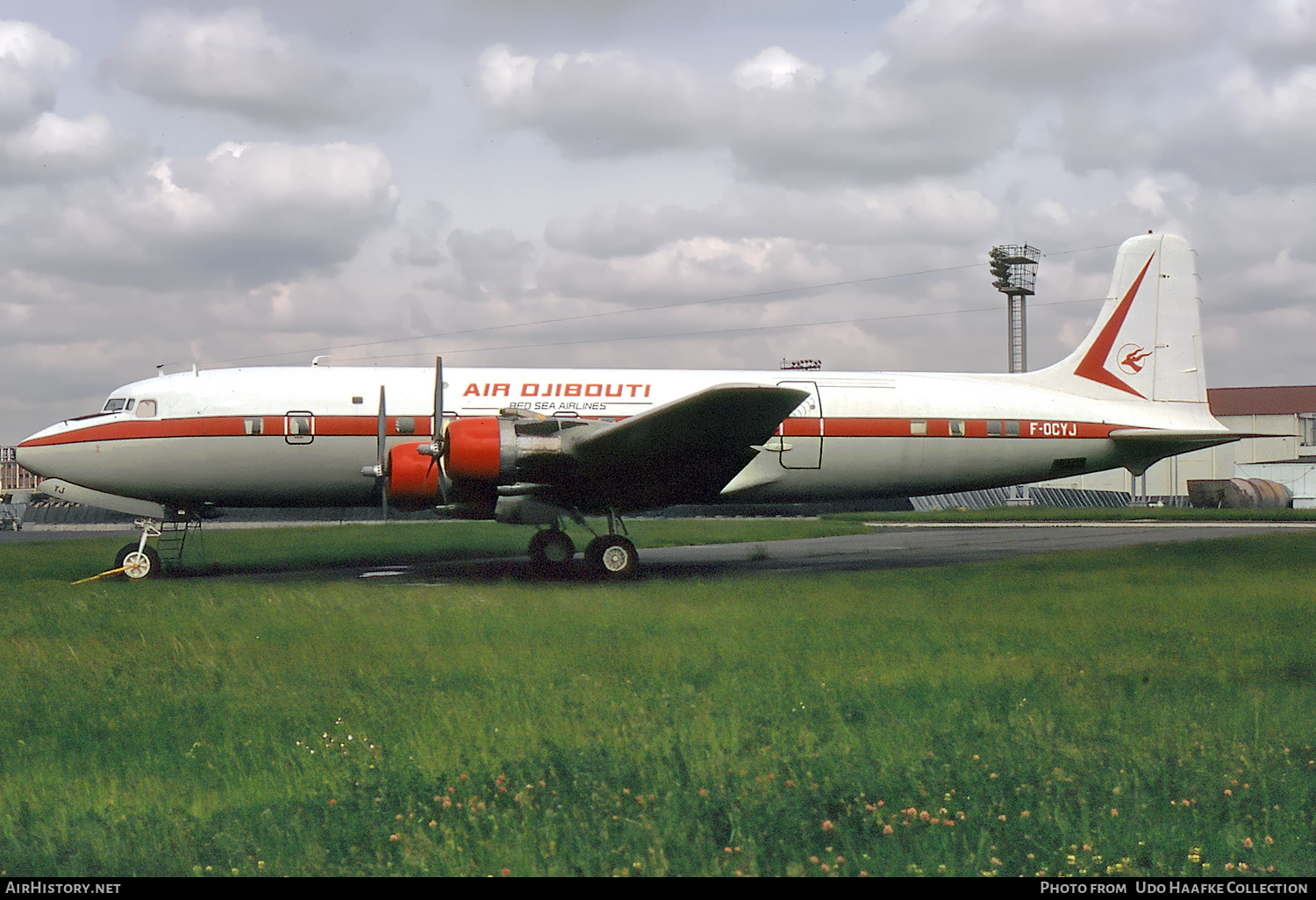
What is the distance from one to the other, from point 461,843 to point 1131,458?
1904cm

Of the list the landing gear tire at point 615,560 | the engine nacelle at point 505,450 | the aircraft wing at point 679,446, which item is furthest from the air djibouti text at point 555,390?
the landing gear tire at point 615,560

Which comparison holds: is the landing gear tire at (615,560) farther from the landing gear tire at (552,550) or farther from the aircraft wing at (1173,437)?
the aircraft wing at (1173,437)

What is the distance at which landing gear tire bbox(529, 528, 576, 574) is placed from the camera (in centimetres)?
1808

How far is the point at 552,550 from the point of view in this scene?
18156 millimetres

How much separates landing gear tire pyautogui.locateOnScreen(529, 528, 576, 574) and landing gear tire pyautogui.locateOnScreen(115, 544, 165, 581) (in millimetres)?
6653

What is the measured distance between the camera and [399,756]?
18.3 feet

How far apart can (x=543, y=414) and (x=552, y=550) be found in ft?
8.79

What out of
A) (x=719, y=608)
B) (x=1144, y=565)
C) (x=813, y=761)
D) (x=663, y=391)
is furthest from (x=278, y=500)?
(x=1144, y=565)

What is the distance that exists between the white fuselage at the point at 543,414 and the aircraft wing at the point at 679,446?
1.22m

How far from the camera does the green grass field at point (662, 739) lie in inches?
166

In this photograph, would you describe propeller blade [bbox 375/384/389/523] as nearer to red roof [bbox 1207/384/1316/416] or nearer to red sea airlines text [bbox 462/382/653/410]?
red sea airlines text [bbox 462/382/653/410]

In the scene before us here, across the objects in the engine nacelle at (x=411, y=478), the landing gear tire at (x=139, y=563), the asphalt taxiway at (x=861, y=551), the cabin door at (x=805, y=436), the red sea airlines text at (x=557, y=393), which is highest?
the red sea airlines text at (x=557, y=393)

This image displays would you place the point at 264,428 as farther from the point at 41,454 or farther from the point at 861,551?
the point at 861,551

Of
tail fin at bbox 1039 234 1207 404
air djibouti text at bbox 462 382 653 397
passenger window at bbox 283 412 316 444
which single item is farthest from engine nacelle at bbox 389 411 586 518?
tail fin at bbox 1039 234 1207 404
